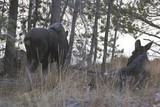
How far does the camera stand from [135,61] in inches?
343

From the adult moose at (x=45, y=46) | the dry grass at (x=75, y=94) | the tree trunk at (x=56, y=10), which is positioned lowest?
the dry grass at (x=75, y=94)

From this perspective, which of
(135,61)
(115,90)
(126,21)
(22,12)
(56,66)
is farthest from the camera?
(126,21)

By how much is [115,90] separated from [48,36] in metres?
2.28

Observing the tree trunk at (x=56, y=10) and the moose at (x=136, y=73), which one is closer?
the moose at (x=136, y=73)

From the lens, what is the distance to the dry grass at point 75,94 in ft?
21.7

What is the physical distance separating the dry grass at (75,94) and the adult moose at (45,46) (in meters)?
0.40

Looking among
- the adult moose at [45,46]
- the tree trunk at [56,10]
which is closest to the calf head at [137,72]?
the adult moose at [45,46]

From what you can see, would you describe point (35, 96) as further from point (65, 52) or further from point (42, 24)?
point (42, 24)

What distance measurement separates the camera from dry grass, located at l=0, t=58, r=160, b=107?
6621mm

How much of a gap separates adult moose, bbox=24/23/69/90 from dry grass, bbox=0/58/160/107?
1.30 ft

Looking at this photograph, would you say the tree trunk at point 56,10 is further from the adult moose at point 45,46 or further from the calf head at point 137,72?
the calf head at point 137,72

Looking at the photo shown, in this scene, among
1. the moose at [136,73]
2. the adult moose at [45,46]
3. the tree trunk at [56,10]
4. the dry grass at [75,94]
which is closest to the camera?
the dry grass at [75,94]

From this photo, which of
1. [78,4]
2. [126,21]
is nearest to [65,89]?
[78,4]

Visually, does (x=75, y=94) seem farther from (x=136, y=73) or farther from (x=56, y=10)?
(x=56, y=10)
